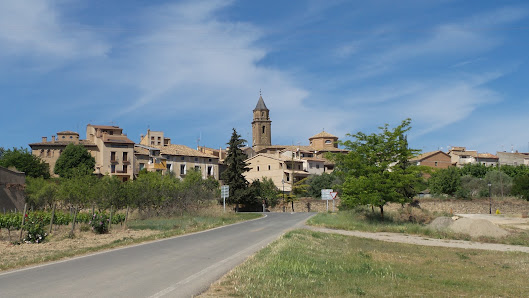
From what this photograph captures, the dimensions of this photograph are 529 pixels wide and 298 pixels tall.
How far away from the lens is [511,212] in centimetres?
7256

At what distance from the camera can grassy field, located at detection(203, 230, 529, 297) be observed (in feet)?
32.3

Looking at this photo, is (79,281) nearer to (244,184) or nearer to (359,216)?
(359,216)

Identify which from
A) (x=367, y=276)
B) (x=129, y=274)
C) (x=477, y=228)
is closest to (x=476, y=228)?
(x=477, y=228)

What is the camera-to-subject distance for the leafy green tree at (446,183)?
8638 centimetres

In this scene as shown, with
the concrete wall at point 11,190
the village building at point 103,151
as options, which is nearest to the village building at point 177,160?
the village building at point 103,151

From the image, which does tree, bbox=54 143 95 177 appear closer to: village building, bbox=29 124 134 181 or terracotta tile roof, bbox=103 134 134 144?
village building, bbox=29 124 134 181

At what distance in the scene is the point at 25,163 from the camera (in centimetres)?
7719

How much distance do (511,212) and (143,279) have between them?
7314 centimetres

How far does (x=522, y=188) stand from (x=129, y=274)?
80288mm

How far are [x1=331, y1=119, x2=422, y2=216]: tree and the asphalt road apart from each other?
21289mm

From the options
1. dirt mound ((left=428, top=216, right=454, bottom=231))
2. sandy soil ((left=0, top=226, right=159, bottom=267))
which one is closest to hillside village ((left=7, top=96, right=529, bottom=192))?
dirt mound ((left=428, top=216, right=454, bottom=231))

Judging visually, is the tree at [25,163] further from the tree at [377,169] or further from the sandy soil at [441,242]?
the sandy soil at [441,242]

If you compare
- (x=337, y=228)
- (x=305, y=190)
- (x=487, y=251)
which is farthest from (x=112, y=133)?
(x=487, y=251)

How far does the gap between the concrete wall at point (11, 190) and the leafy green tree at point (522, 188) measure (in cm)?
7008
